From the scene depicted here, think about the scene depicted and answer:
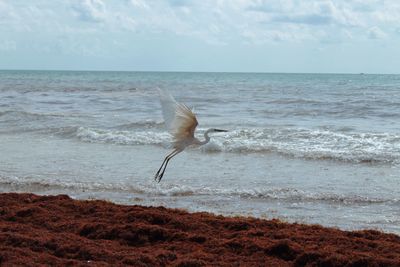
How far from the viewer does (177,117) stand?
5.21m

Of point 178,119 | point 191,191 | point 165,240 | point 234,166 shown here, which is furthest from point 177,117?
point 234,166

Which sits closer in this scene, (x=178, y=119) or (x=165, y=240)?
(x=165, y=240)

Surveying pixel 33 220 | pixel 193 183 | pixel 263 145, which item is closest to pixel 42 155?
pixel 193 183

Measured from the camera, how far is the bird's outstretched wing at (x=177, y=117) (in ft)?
16.7

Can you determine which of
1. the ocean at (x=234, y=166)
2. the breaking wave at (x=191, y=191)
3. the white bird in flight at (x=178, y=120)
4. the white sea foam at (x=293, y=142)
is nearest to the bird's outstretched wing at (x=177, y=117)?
the white bird in flight at (x=178, y=120)

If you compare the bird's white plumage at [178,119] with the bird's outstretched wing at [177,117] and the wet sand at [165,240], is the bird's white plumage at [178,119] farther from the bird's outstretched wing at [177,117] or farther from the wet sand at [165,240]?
the wet sand at [165,240]

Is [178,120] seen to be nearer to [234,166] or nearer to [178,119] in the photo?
[178,119]

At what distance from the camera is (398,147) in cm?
1160

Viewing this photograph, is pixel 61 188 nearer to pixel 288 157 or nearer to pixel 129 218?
pixel 129 218

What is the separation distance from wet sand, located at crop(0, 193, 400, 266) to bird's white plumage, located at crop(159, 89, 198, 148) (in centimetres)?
85

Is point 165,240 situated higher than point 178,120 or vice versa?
point 178,120

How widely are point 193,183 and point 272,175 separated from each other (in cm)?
146

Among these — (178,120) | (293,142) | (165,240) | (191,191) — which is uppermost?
(178,120)

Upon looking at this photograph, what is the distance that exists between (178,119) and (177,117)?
1.2 inches
